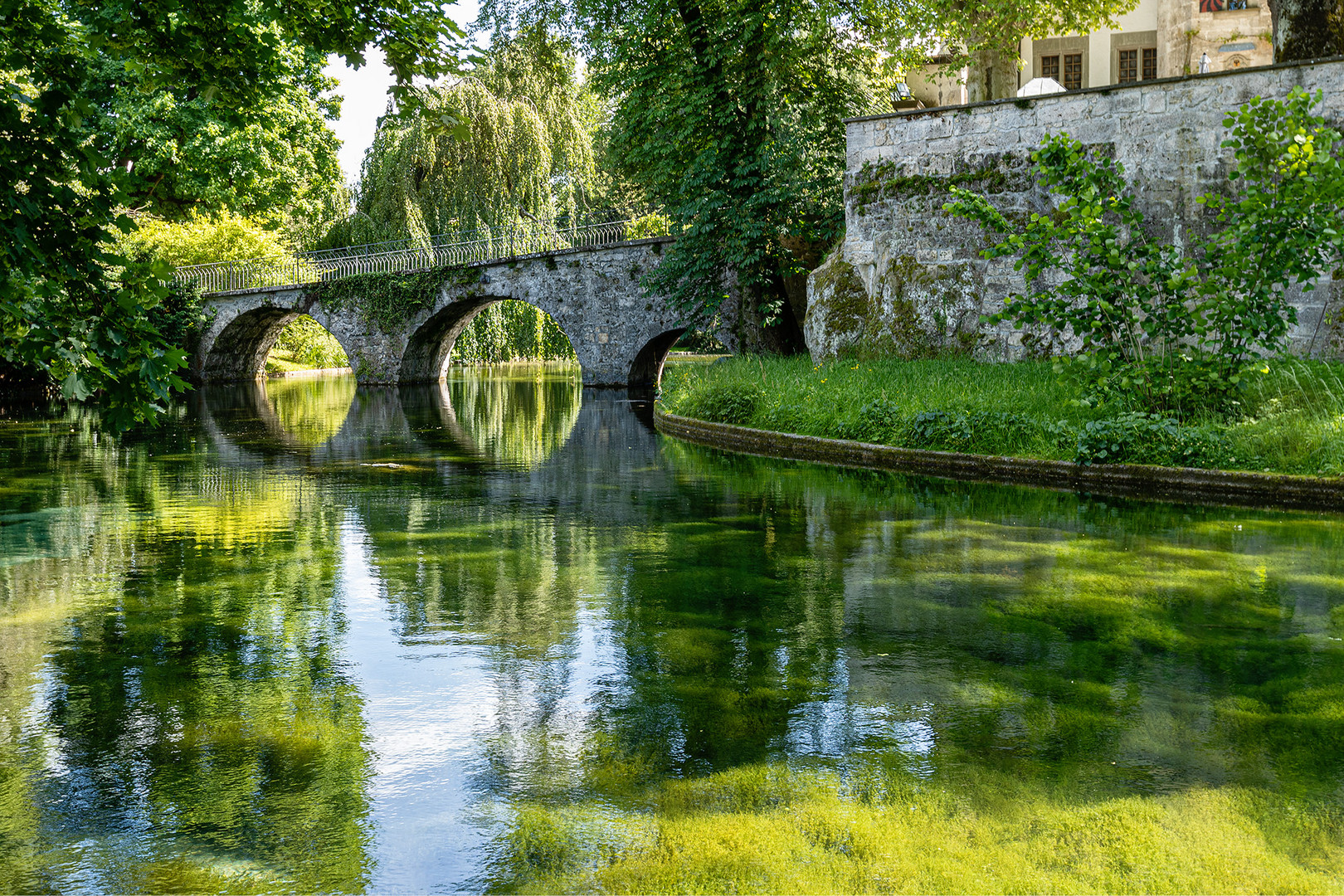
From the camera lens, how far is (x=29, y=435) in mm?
17172

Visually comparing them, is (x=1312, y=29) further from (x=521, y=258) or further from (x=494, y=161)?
(x=494, y=161)

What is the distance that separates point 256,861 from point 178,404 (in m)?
26.2

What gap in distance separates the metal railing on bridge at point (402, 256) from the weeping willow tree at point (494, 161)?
22cm

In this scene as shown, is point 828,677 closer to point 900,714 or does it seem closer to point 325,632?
point 900,714

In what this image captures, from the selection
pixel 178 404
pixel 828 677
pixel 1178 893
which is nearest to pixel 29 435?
pixel 178 404

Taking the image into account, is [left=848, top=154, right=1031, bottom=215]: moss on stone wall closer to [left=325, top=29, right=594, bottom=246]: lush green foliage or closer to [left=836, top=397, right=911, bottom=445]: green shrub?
[left=836, top=397, right=911, bottom=445]: green shrub

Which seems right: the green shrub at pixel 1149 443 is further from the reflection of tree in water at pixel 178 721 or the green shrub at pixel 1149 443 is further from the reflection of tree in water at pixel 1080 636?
the reflection of tree in water at pixel 178 721

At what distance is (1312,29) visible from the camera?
48.9ft

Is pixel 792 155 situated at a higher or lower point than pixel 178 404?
higher

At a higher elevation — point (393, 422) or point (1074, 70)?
point (1074, 70)

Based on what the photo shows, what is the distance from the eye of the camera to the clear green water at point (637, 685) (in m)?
3.32

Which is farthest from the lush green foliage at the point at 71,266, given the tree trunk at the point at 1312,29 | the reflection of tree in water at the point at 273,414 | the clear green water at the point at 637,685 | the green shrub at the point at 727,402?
the tree trunk at the point at 1312,29

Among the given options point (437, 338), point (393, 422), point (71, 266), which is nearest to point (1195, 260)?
point (71, 266)

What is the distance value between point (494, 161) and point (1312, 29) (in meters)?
20.9
